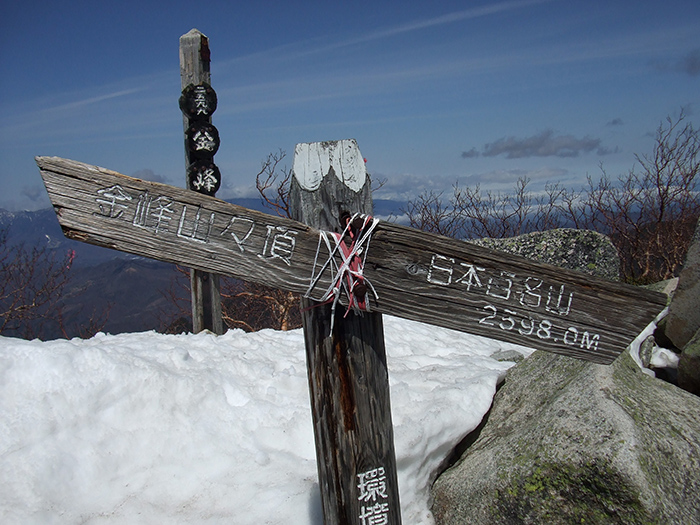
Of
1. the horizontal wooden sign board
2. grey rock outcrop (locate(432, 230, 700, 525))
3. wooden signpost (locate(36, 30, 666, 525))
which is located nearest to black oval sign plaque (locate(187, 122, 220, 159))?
wooden signpost (locate(36, 30, 666, 525))

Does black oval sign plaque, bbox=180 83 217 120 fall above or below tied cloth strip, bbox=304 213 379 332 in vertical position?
above

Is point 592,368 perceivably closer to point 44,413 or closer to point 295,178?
point 295,178

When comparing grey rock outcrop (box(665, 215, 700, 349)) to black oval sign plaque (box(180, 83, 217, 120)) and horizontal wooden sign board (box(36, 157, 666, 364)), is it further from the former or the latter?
black oval sign plaque (box(180, 83, 217, 120))

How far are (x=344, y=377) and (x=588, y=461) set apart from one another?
1.42m

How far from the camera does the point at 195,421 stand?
3.43 meters

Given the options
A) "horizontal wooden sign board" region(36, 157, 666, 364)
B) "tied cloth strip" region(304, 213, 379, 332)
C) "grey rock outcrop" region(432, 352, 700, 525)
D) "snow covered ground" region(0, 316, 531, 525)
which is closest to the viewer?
"horizontal wooden sign board" region(36, 157, 666, 364)

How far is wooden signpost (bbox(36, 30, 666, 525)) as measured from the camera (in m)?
1.80

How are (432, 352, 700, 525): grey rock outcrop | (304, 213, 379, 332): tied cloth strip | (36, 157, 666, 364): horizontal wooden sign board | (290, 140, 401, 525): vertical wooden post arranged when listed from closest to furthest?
(36, 157, 666, 364): horizontal wooden sign board < (304, 213, 379, 332): tied cloth strip < (290, 140, 401, 525): vertical wooden post < (432, 352, 700, 525): grey rock outcrop

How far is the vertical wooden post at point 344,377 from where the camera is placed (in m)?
2.01

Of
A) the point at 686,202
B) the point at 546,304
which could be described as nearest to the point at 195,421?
the point at 546,304

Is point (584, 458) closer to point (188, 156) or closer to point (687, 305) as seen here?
point (687, 305)

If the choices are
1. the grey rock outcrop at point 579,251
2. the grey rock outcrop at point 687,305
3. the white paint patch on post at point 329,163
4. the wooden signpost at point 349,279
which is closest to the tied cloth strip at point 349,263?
the wooden signpost at point 349,279

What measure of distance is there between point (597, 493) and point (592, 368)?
888mm

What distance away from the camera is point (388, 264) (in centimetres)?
196
